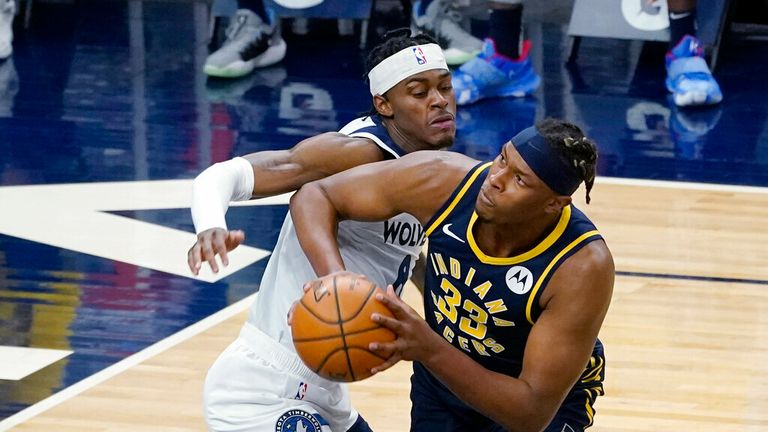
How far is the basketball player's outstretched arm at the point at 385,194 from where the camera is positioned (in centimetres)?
385

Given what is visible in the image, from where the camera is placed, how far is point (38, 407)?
5336 mm

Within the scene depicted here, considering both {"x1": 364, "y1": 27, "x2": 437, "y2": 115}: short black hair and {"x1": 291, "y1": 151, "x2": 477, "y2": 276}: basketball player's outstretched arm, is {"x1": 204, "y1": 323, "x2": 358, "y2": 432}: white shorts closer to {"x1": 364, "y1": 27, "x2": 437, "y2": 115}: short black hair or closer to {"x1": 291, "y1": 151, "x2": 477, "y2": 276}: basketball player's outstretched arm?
{"x1": 291, "y1": 151, "x2": 477, "y2": 276}: basketball player's outstretched arm

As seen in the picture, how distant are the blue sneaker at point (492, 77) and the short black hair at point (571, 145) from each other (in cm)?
628

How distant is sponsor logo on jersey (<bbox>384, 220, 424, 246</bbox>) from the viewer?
163 inches

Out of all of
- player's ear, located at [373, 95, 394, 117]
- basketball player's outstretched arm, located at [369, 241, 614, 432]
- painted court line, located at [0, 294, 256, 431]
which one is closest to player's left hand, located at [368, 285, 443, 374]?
basketball player's outstretched arm, located at [369, 241, 614, 432]

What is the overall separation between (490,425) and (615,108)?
20.3 ft

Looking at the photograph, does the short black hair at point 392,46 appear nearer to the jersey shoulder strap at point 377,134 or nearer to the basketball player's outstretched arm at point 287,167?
the jersey shoulder strap at point 377,134

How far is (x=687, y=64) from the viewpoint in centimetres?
1020

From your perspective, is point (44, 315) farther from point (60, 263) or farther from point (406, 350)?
point (406, 350)

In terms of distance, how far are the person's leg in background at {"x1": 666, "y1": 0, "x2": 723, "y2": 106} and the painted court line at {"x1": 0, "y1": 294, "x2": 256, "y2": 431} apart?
15.4 feet

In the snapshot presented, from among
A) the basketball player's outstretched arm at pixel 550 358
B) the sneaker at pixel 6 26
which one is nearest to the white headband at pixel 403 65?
the basketball player's outstretched arm at pixel 550 358

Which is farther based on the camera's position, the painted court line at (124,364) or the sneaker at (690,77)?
the sneaker at (690,77)

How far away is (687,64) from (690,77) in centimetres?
12

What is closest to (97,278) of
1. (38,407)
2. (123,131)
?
(38,407)
